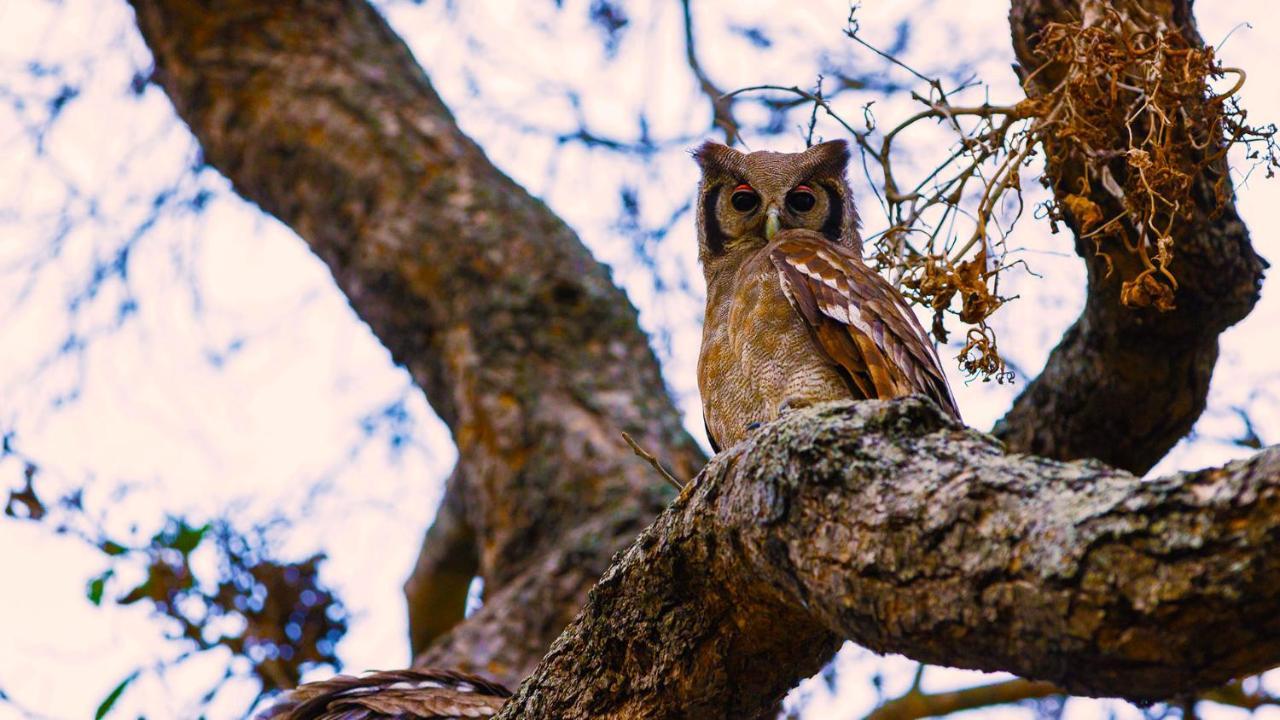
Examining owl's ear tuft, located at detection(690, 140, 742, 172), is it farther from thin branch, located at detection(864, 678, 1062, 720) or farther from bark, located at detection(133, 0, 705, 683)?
thin branch, located at detection(864, 678, 1062, 720)

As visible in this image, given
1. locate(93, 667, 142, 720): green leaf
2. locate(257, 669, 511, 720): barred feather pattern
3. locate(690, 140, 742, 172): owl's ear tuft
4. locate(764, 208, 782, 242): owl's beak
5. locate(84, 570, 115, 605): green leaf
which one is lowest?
locate(257, 669, 511, 720): barred feather pattern

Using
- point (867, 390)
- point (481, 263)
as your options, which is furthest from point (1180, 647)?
point (481, 263)

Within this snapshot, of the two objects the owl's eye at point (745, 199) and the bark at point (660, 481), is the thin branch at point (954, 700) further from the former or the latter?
the owl's eye at point (745, 199)

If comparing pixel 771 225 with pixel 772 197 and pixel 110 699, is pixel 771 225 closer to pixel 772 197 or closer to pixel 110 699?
pixel 772 197

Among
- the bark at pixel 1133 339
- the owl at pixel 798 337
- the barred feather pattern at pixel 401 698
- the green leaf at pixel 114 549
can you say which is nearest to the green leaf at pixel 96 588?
the green leaf at pixel 114 549

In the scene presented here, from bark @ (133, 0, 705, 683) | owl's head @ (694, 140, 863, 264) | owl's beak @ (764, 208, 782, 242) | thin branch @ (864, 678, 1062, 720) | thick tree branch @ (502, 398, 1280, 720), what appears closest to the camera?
thick tree branch @ (502, 398, 1280, 720)

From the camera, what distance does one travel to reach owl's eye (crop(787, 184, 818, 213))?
182 inches

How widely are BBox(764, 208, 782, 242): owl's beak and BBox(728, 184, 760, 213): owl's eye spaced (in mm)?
111

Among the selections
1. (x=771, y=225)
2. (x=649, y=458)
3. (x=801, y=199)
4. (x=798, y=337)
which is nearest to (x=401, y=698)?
(x=649, y=458)

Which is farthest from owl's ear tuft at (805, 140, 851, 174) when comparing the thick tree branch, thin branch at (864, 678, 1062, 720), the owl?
the thick tree branch

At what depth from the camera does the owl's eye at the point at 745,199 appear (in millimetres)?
4625

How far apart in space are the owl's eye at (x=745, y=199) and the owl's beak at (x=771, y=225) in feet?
0.36

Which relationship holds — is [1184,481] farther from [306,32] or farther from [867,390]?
[306,32]

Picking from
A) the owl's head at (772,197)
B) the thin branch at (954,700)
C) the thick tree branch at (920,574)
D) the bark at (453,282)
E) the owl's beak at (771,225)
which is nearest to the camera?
the thick tree branch at (920,574)
